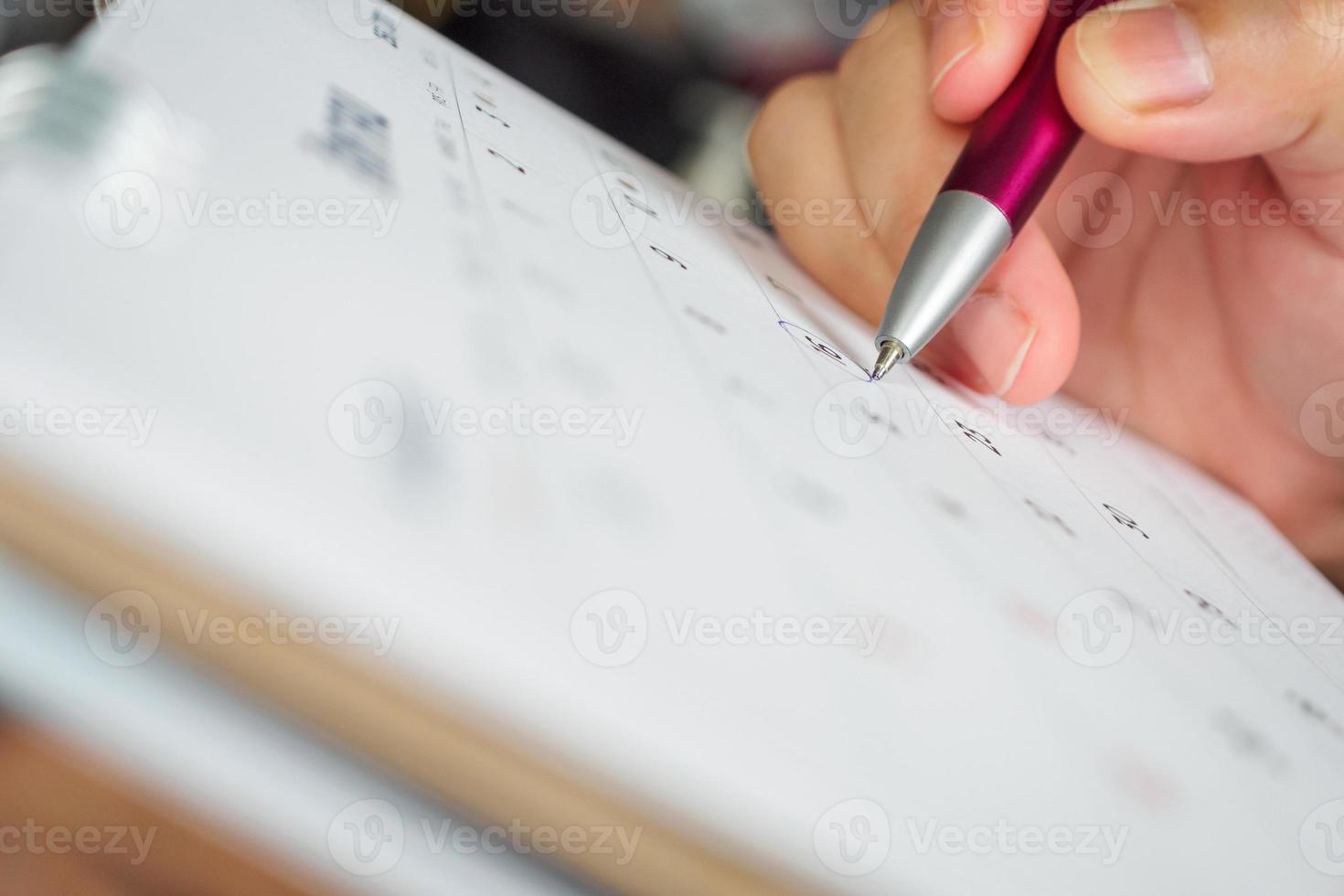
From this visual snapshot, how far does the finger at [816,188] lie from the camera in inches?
17.2

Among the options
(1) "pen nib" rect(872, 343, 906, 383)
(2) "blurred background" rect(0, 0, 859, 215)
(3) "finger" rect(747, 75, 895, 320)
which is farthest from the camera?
(2) "blurred background" rect(0, 0, 859, 215)

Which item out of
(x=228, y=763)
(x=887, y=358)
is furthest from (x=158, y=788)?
(x=887, y=358)

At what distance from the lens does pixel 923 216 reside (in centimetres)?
42

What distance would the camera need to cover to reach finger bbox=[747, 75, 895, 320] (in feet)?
1.43

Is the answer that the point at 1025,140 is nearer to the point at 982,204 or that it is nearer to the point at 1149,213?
the point at 982,204

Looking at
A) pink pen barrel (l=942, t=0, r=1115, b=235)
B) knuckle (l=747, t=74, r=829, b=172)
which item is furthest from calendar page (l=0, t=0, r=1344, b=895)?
knuckle (l=747, t=74, r=829, b=172)

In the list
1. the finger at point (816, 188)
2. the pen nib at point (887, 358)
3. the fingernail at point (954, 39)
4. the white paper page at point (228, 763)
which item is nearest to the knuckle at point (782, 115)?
the finger at point (816, 188)

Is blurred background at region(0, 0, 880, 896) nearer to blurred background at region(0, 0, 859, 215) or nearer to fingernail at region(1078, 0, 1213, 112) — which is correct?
fingernail at region(1078, 0, 1213, 112)

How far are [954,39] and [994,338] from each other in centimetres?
13

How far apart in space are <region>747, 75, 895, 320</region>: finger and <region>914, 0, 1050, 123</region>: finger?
0.07 metres

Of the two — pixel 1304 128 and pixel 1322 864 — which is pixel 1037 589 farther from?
pixel 1304 128

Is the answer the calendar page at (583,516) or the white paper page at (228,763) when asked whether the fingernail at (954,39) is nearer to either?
the calendar page at (583,516)

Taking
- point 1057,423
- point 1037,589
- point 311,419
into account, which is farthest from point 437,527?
point 1057,423

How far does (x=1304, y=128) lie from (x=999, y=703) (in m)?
0.32
